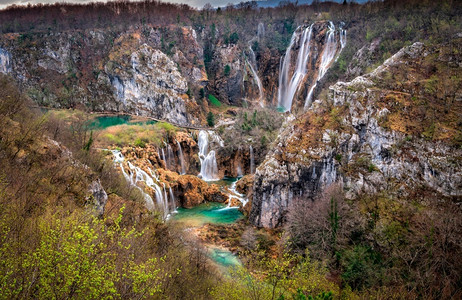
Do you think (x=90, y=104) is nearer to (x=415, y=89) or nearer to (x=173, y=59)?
(x=173, y=59)

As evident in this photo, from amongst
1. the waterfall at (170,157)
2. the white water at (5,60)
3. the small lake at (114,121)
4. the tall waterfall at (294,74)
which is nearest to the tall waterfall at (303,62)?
the tall waterfall at (294,74)

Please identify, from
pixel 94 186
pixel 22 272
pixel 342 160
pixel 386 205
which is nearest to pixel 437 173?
pixel 386 205

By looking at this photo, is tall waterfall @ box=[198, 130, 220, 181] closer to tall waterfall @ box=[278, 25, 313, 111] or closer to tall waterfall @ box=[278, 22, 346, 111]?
tall waterfall @ box=[278, 22, 346, 111]

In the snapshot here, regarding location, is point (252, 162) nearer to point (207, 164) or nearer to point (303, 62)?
point (207, 164)

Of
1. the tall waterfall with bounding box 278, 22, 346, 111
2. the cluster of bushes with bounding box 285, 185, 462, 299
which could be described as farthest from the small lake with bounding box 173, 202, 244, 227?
the tall waterfall with bounding box 278, 22, 346, 111

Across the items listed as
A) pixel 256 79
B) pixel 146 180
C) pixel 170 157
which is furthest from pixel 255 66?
pixel 146 180

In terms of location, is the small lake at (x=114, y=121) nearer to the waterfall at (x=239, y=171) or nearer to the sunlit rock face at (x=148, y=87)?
the sunlit rock face at (x=148, y=87)
